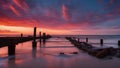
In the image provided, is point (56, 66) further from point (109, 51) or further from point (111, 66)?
point (109, 51)

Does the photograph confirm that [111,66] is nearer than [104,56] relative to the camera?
Yes

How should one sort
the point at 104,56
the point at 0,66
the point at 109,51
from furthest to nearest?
the point at 109,51 < the point at 104,56 < the point at 0,66

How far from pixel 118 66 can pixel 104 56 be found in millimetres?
3321

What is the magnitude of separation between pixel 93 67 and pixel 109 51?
5618 millimetres

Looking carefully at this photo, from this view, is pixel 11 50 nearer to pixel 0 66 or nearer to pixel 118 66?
pixel 0 66

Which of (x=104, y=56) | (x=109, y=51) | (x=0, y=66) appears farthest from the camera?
(x=109, y=51)

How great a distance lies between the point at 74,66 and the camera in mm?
12133

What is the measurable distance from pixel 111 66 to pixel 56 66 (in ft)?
13.3

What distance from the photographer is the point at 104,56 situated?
15.6m

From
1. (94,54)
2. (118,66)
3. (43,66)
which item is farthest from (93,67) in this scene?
(94,54)

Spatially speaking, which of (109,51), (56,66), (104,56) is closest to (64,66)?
(56,66)

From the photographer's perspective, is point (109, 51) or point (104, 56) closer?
point (104, 56)

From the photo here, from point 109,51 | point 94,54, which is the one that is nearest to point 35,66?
point 94,54

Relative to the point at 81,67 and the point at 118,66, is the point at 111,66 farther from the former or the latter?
the point at 81,67
